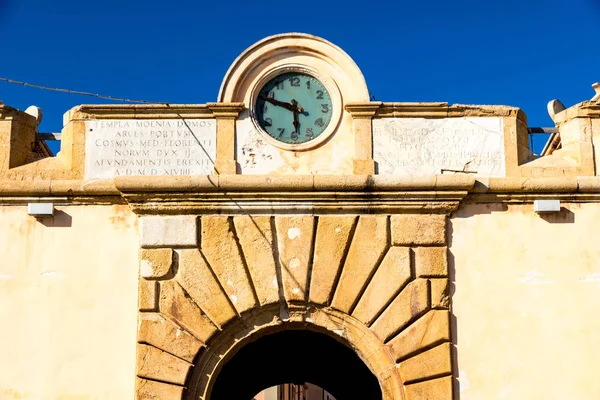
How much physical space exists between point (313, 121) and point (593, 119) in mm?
2973

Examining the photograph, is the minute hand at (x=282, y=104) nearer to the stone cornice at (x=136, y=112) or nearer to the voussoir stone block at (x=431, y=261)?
the stone cornice at (x=136, y=112)

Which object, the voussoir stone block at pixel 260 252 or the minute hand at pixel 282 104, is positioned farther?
the minute hand at pixel 282 104

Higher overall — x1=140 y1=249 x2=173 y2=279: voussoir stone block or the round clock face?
the round clock face

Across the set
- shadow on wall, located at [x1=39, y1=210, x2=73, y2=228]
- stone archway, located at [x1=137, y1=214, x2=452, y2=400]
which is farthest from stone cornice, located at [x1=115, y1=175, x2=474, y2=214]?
shadow on wall, located at [x1=39, y1=210, x2=73, y2=228]

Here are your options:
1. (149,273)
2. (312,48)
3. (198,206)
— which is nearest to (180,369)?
(149,273)

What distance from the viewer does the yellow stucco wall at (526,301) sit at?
30.6 ft

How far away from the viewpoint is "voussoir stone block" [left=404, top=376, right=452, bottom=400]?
920 cm

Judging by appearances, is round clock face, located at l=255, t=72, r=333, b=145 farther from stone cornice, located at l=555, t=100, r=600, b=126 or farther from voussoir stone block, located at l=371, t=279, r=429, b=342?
stone cornice, located at l=555, t=100, r=600, b=126

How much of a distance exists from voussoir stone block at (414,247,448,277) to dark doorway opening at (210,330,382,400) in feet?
8.54

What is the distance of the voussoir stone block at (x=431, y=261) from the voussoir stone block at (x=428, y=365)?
0.71 meters

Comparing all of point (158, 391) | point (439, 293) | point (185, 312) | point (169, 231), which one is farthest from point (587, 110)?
point (158, 391)

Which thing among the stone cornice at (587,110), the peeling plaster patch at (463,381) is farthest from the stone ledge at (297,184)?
the peeling plaster patch at (463,381)

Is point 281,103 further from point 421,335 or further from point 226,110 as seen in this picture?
point 421,335

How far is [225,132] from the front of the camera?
9.81 metres
